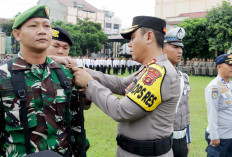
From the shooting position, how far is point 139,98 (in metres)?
1.95

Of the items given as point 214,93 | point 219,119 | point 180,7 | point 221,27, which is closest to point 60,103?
point 214,93

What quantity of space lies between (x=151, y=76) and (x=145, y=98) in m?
0.18

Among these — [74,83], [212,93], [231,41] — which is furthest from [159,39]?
[231,41]

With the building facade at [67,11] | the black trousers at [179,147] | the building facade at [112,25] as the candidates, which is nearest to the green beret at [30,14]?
the black trousers at [179,147]

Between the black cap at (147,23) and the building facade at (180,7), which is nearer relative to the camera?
the black cap at (147,23)

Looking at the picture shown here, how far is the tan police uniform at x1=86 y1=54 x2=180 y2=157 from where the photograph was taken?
6.42 feet

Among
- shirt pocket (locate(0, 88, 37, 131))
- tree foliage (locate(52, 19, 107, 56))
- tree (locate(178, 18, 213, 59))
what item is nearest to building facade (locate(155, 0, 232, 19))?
tree foliage (locate(52, 19, 107, 56))

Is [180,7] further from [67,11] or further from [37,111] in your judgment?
[37,111]

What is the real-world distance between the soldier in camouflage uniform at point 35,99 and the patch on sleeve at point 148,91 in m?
0.51

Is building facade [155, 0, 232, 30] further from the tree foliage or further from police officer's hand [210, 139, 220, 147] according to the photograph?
police officer's hand [210, 139, 220, 147]

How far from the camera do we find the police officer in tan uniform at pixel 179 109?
3.18 meters

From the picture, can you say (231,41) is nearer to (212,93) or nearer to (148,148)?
(212,93)

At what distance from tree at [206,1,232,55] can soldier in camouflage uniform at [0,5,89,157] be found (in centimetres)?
2126

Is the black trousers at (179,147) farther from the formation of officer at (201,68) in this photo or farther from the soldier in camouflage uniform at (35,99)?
the formation of officer at (201,68)
